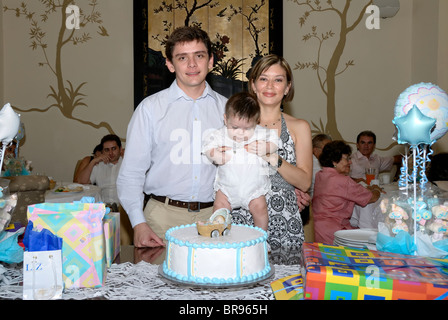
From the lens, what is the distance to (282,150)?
2.27 m

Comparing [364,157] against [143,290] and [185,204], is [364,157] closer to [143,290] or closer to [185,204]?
[185,204]

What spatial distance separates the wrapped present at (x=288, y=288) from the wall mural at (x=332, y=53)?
4.67 m

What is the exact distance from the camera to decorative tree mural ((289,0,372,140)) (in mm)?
5820

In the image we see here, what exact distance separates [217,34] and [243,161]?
4.02 metres

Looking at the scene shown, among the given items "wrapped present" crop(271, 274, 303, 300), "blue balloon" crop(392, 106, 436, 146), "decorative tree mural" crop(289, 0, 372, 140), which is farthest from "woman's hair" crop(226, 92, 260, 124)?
"decorative tree mural" crop(289, 0, 372, 140)

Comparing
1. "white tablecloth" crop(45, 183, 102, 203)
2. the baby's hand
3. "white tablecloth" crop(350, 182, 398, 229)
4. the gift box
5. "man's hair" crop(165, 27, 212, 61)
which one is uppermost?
"man's hair" crop(165, 27, 212, 61)

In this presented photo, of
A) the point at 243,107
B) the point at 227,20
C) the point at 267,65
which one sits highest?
the point at 227,20

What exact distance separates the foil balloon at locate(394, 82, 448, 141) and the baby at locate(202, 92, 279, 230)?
67 centimetres

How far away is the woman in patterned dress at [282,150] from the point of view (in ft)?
7.20

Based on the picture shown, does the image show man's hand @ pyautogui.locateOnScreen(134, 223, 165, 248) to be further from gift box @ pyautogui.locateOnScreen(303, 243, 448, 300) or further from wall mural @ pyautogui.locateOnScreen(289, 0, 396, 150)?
wall mural @ pyautogui.locateOnScreen(289, 0, 396, 150)

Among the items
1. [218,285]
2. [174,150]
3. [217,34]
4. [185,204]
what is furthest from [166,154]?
[217,34]

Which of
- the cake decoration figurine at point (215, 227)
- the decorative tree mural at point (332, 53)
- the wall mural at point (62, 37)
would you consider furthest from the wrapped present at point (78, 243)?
the decorative tree mural at point (332, 53)

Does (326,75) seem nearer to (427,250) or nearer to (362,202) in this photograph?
(362,202)

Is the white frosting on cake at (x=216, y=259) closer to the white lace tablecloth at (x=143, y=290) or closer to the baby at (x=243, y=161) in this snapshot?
the white lace tablecloth at (x=143, y=290)
